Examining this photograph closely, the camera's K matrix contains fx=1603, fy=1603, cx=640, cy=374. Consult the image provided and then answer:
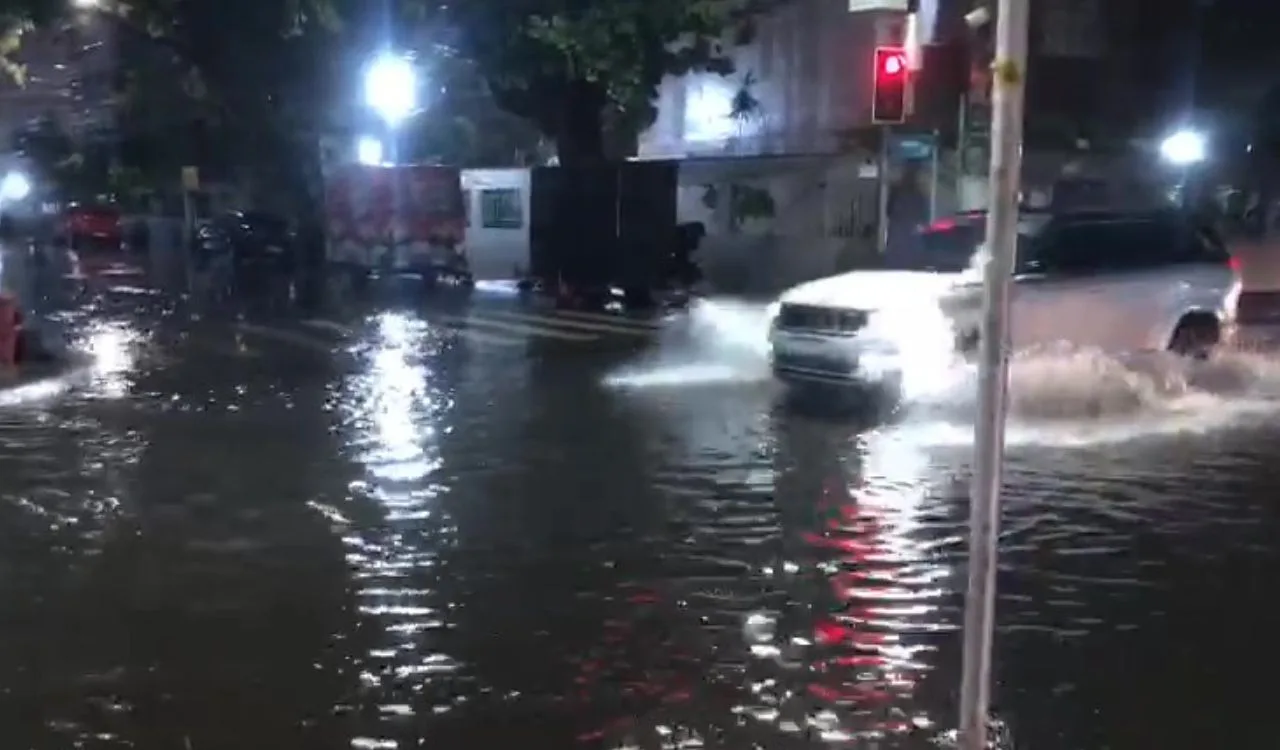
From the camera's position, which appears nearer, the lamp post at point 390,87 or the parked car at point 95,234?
the lamp post at point 390,87

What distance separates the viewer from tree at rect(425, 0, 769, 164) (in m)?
28.5

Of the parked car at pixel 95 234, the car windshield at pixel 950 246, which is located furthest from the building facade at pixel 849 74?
the parked car at pixel 95 234

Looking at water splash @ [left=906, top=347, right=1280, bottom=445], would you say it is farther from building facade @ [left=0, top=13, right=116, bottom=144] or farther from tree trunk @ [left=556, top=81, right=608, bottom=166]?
building facade @ [left=0, top=13, right=116, bottom=144]

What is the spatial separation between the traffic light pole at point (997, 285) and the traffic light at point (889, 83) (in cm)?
1483

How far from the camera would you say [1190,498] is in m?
11.1

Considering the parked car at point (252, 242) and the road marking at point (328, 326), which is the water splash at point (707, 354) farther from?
the parked car at point (252, 242)

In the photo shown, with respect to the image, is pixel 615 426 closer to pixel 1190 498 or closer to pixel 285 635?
pixel 1190 498

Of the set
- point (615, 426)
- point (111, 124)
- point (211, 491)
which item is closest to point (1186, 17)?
point (615, 426)

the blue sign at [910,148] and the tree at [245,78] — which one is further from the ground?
the tree at [245,78]

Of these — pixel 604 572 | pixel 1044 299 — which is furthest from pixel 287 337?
pixel 604 572

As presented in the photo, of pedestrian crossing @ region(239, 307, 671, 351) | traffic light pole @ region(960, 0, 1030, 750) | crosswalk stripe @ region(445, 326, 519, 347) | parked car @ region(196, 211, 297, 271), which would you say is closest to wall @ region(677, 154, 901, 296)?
pedestrian crossing @ region(239, 307, 671, 351)

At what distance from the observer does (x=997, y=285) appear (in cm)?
414

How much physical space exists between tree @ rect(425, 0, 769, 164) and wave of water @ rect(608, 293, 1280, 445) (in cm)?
1144

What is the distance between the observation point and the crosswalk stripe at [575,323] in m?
22.7
